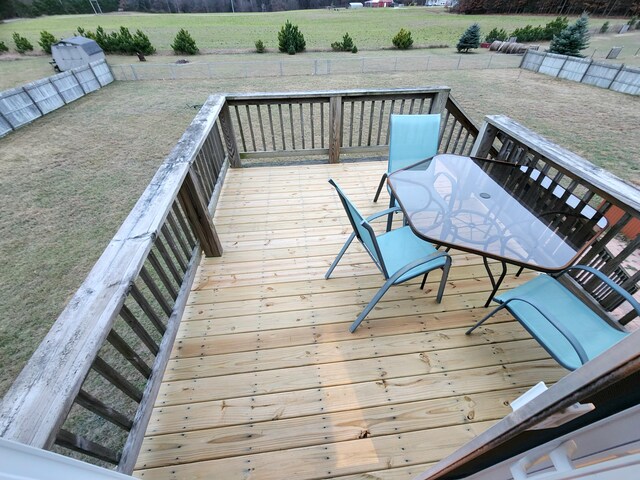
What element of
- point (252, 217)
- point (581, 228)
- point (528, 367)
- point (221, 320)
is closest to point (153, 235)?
point (221, 320)

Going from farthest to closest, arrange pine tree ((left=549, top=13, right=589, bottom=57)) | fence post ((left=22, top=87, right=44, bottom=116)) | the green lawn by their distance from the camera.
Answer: the green lawn → pine tree ((left=549, top=13, right=589, bottom=57)) → fence post ((left=22, top=87, right=44, bottom=116))

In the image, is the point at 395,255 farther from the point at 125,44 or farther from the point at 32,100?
the point at 125,44

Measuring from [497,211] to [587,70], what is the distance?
14264mm

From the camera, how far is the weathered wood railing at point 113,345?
0.68 metres

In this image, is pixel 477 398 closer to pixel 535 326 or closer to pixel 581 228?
pixel 535 326

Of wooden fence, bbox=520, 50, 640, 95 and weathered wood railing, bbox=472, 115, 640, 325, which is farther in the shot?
wooden fence, bbox=520, 50, 640, 95

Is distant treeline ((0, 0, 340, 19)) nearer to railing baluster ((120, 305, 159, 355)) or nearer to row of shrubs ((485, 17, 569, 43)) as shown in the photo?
row of shrubs ((485, 17, 569, 43))

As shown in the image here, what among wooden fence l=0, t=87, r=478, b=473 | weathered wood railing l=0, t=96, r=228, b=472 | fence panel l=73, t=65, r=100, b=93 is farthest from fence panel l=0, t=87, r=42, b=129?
weathered wood railing l=0, t=96, r=228, b=472

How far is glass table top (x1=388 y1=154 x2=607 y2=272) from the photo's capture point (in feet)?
5.37

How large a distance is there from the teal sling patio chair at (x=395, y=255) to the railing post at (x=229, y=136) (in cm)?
213

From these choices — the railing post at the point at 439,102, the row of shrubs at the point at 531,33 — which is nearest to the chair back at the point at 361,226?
the railing post at the point at 439,102

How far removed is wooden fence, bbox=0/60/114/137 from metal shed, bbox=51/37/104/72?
1.99 m

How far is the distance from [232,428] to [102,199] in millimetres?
4660

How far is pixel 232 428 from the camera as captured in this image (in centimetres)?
138
